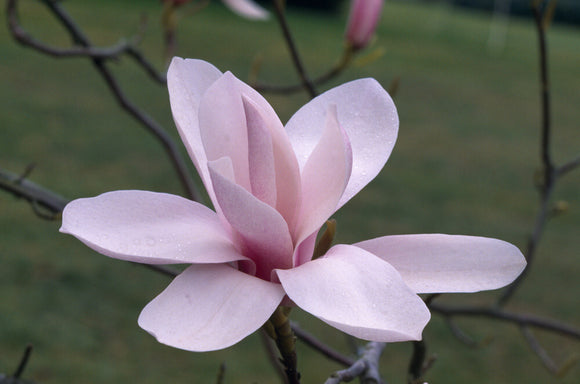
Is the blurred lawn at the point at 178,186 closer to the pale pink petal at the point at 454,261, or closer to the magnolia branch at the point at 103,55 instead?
the magnolia branch at the point at 103,55

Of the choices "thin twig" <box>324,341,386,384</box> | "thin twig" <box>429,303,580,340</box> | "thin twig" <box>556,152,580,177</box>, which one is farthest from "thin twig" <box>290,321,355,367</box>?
"thin twig" <box>556,152,580,177</box>

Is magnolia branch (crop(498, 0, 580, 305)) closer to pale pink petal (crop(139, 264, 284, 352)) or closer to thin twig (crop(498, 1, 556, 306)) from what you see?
thin twig (crop(498, 1, 556, 306))

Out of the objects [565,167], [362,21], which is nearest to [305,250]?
[565,167]

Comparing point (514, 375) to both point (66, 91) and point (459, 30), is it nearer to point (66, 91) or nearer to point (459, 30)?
point (66, 91)

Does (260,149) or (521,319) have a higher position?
(260,149)

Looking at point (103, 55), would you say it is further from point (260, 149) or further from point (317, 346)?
point (260, 149)

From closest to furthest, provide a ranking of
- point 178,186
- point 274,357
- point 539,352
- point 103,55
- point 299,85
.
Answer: point 274,357, point 103,55, point 539,352, point 299,85, point 178,186

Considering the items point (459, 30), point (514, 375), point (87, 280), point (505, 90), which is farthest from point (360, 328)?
point (459, 30)
